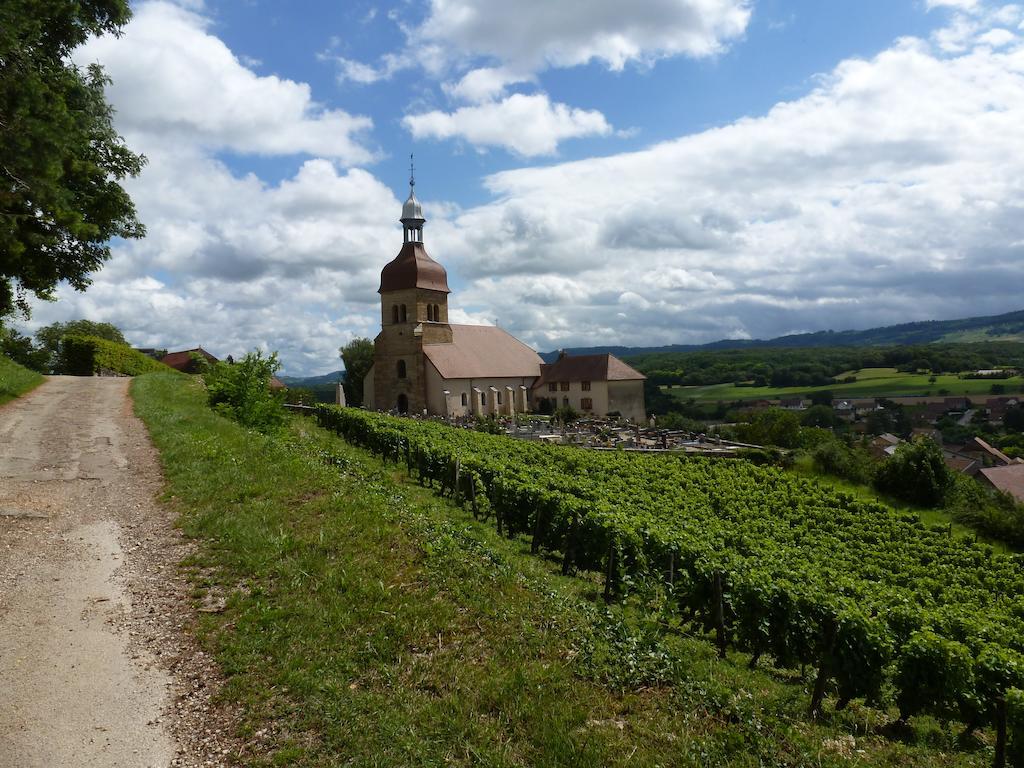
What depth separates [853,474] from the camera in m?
35.4

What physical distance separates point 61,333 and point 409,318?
4258 centimetres

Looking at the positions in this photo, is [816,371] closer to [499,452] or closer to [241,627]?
[499,452]

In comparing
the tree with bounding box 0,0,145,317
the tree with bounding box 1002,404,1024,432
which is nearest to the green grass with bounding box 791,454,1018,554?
the tree with bounding box 0,0,145,317

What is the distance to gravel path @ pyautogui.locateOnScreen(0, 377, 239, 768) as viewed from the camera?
519 centimetres

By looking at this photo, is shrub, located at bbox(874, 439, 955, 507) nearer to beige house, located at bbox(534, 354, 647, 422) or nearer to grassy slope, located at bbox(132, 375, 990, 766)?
beige house, located at bbox(534, 354, 647, 422)

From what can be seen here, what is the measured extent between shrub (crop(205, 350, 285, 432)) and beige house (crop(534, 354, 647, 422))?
34.6m

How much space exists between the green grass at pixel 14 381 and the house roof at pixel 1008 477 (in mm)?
50816

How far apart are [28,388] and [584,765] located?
27909mm

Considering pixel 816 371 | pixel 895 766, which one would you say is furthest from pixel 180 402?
pixel 816 371

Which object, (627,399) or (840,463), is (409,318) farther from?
(840,463)

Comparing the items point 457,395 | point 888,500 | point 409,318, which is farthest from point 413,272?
point 888,500

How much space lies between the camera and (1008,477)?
4288 cm

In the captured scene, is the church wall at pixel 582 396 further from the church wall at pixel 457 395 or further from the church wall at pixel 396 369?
the church wall at pixel 396 369

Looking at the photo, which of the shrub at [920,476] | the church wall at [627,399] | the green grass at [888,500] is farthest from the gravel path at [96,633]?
the church wall at [627,399]
